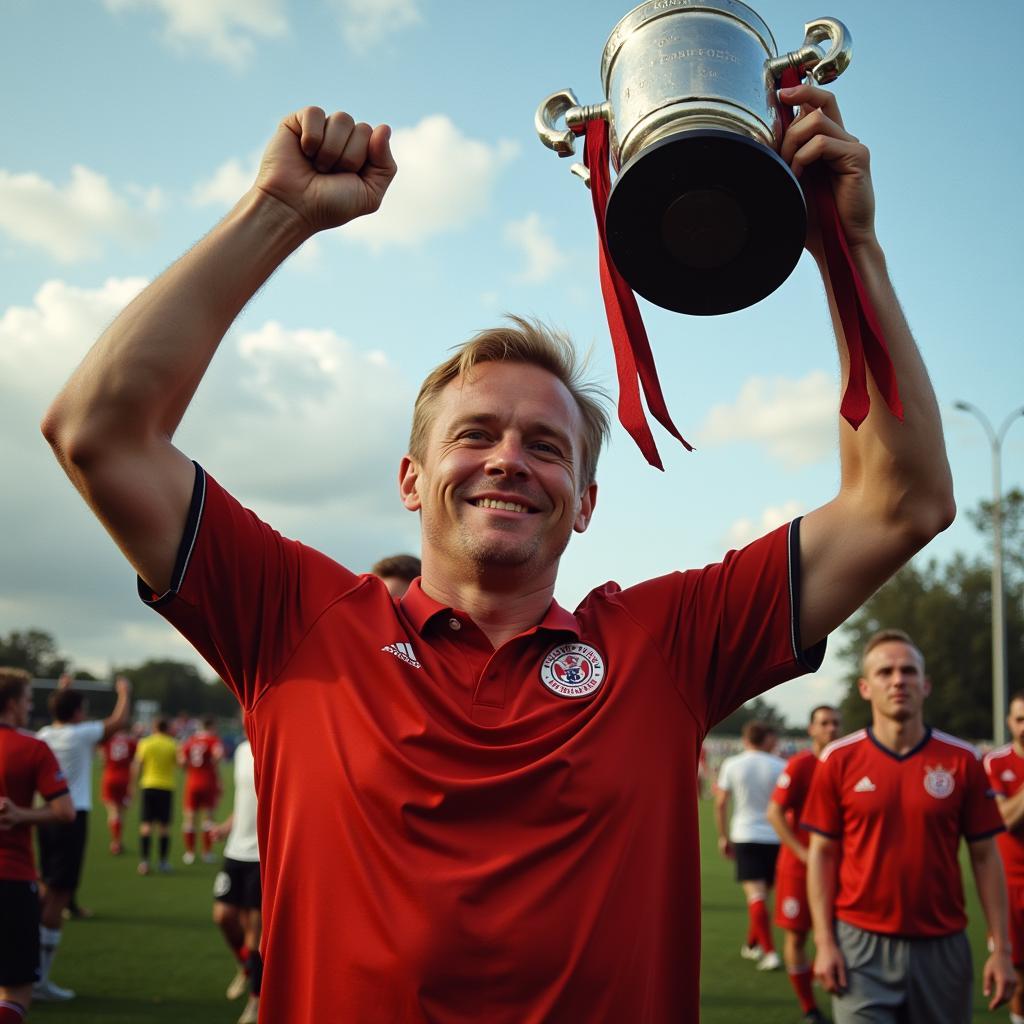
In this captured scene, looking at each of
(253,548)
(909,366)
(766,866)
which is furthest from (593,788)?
(766,866)

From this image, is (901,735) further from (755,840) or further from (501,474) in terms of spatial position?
(755,840)

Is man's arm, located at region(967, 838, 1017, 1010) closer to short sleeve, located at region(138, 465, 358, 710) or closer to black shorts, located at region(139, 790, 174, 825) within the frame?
short sleeve, located at region(138, 465, 358, 710)

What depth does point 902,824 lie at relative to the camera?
5793 mm

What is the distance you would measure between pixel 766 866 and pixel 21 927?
7381mm

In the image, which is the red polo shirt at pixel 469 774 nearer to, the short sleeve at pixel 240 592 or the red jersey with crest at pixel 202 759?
the short sleeve at pixel 240 592

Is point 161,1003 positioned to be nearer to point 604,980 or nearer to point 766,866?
point 766,866

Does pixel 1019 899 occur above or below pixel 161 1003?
above

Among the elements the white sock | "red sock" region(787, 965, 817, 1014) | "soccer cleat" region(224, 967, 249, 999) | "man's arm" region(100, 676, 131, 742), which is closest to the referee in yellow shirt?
"man's arm" region(100, 676, 131, 742)

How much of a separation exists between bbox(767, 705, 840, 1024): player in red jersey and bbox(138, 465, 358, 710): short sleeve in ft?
21.8

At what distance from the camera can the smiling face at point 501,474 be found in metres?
2.34

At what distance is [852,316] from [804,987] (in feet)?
25.4

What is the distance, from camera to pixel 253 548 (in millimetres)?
2207

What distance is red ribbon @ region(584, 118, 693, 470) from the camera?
7.33 ft

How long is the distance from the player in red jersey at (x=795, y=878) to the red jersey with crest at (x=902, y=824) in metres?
2.02
